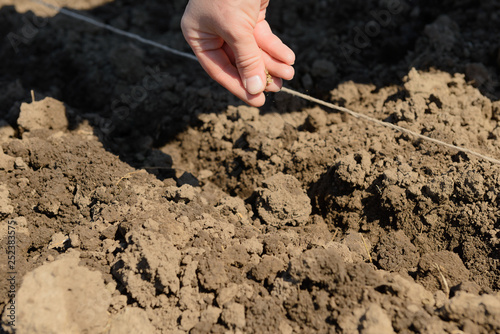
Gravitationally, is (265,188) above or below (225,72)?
below

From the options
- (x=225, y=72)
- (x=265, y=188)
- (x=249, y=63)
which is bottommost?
(x=265, y=188)

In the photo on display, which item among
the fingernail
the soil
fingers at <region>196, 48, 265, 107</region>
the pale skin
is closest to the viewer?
the soil

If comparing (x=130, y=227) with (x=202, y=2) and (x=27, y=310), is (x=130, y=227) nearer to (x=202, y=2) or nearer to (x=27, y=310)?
(x=27, y=310)

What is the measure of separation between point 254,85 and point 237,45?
0.25 meters

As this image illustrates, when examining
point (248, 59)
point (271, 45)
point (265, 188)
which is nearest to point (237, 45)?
point (248, 59)

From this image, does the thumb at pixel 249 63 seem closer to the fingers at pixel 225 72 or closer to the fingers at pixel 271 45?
the fingers at pixel 225 72

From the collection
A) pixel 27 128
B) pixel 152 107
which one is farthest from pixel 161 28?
pixel 27 128

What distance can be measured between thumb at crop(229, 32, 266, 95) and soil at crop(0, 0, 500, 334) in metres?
0.64

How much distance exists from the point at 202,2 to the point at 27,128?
1.61m

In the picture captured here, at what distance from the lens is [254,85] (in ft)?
6.88

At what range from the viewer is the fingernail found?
82.1 inches

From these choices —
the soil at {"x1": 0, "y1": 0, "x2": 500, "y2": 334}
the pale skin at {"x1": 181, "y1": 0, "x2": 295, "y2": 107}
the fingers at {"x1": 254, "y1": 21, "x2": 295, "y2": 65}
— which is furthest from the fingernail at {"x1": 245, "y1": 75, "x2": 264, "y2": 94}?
the soil at {"x1": 0, "y1": 0, "x2": 500, "y2": 334}

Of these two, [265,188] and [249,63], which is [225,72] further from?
[265,188]

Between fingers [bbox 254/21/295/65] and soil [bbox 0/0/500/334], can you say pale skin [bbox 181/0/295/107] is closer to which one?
fingers [bbox 254/21/295/65]
